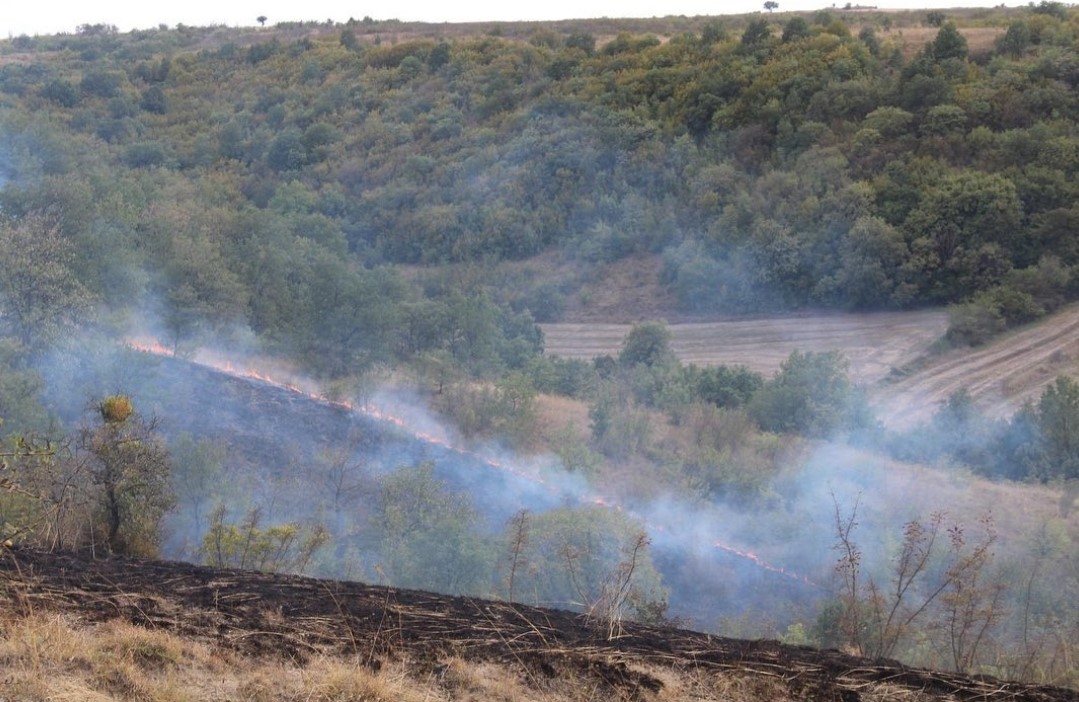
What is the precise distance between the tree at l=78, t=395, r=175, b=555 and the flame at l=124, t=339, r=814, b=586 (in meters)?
5.46

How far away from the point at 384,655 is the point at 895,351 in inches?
1006

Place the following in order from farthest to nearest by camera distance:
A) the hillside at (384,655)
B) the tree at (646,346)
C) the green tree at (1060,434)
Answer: the tree at (646,346)
the green tree at (1060,434)
the hillside at (384,655)

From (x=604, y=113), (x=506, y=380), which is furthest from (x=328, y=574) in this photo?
(x=604, y=113)

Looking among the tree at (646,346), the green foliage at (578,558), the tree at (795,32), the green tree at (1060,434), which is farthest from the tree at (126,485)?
the tree at (795,32)

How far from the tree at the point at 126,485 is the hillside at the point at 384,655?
2.97 m

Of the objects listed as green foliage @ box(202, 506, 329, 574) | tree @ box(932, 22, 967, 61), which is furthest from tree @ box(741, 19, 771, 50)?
green foliage @ box(202, 506, 329, 574)

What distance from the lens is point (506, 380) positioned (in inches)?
800

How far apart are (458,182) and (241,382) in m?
25.6

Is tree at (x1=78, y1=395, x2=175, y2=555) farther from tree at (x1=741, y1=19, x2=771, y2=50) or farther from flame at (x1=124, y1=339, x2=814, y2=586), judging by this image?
tree at (x1=741, y1=19, x2=771, y2=50)

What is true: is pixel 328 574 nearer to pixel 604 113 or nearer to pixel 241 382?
pixel 241 382

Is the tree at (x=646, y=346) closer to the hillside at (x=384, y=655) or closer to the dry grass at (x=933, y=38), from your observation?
the dry grass at (x=933, y=38)

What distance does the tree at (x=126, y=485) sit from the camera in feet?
32.0

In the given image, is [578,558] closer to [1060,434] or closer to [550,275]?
[1060,434]

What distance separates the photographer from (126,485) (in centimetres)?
1009
